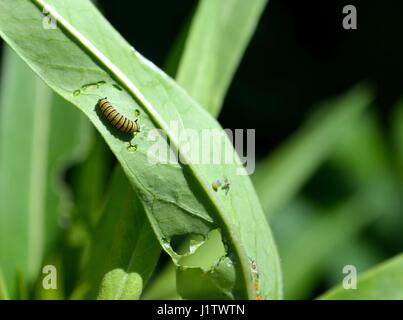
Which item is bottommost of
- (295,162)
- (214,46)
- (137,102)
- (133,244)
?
(133,244)

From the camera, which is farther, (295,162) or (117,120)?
(295,162)

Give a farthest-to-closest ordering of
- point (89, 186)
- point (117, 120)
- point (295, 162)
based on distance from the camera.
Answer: point (295, 162) → point (89, 186) → point (117, 120)

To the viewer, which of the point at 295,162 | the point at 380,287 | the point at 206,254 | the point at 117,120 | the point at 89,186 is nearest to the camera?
the point at 117,120

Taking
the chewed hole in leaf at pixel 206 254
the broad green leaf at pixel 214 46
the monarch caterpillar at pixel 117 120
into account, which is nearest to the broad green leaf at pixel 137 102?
the monarch caterpillar at pixel 117 120

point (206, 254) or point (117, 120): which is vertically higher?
point (117, 120)

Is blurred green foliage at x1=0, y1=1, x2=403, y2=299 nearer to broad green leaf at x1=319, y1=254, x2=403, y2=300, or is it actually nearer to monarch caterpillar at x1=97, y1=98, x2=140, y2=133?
broad green leaf at x1=319, y1=254, x2=403, y2=300

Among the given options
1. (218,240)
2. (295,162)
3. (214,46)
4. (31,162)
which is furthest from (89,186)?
(295,162)

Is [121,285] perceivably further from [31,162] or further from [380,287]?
[31,162]

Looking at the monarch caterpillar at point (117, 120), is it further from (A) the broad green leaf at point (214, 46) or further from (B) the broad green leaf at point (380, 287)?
(B) the broad green leaf at point (380, 287)
